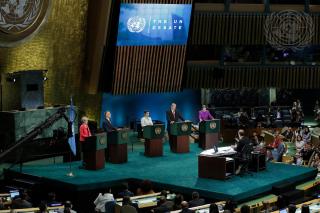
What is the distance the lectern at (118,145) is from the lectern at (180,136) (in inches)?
62.8

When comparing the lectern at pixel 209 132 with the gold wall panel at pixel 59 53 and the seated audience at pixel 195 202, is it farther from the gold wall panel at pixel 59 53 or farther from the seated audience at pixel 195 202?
the seated audience at pixel 195 202

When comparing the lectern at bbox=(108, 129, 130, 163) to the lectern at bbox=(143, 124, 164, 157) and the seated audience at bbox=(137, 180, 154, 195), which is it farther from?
the seated audience at bbox=(137, 180, 154, 195)


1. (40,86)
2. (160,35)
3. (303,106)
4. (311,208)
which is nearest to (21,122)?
(40,86)

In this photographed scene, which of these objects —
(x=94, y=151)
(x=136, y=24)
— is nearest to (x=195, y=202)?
(x=94, y=151)

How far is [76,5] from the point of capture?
62.0ft

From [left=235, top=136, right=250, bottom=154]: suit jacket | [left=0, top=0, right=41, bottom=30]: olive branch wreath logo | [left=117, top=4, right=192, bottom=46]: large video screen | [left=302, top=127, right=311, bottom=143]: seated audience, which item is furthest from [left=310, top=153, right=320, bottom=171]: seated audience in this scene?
[left=0, top=0, right=41, bottom=30]: olive branch wreath logo

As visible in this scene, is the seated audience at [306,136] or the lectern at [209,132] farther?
the seated audience at [306,136]

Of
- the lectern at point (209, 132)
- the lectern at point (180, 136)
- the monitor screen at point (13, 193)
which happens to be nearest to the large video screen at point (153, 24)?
the lectern at point (180, 136)

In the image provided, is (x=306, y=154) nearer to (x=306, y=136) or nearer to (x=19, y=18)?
(x=306, y=136)

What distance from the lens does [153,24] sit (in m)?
20.1

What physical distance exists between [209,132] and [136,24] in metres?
4.12

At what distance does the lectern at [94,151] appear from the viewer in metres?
15.2

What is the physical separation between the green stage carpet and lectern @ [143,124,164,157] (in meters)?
0.23

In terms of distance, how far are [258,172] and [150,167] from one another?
8.24ft
